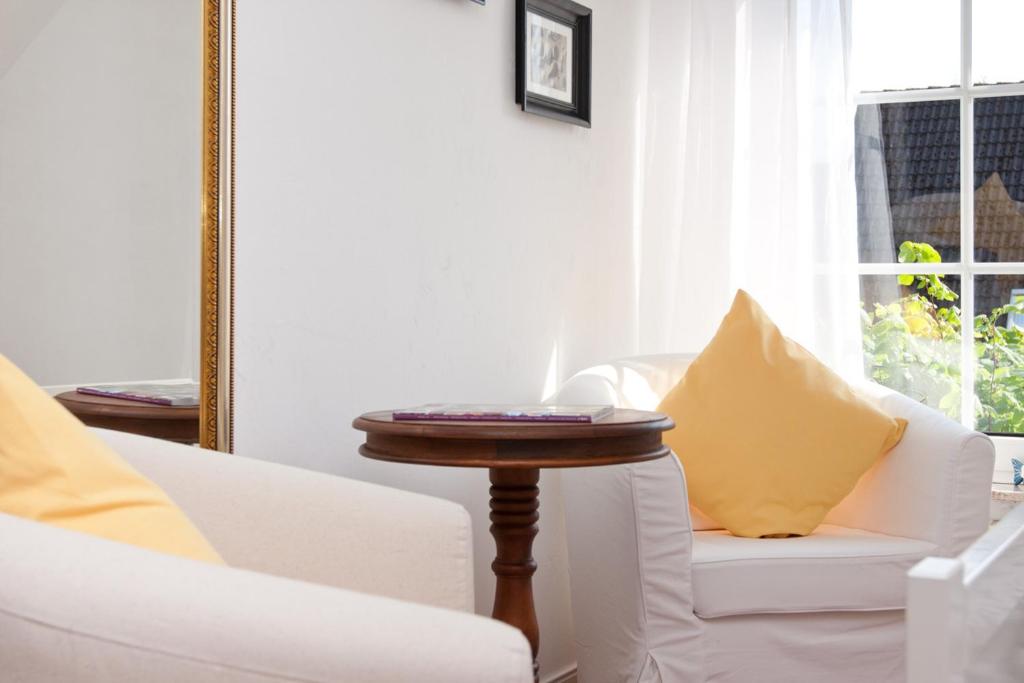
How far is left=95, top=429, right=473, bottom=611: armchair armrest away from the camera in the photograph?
5.08ft

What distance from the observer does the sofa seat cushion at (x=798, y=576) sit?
237cm

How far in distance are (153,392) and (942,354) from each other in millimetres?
2406

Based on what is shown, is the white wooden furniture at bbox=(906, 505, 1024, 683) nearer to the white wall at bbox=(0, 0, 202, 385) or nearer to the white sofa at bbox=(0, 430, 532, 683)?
the white sofa at bbox=(0, 430, 532, 683)

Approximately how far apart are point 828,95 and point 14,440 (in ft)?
8.90

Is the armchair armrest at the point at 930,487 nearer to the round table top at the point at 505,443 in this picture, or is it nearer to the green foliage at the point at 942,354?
the green foliage at the point at 942,354

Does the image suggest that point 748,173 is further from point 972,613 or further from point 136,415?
point 972,613

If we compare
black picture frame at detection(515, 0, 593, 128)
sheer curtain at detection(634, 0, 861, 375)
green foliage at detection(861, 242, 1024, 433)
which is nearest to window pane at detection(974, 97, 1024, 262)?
green foliage at detection(861, 242, 1024, 433)

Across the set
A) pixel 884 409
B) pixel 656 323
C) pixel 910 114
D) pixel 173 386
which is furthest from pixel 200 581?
pixel 910 114

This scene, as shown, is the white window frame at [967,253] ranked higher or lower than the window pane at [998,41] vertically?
lower

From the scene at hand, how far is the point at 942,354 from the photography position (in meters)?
3.41

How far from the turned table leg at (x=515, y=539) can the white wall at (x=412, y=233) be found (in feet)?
1.09

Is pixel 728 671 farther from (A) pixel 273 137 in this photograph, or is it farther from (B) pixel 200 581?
(B) pixel 200 581

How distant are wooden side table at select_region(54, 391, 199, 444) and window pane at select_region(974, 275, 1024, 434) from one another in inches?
94.1

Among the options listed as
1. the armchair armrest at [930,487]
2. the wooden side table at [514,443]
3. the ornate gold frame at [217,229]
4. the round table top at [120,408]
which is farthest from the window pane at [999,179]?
the round table top at [120,408]
